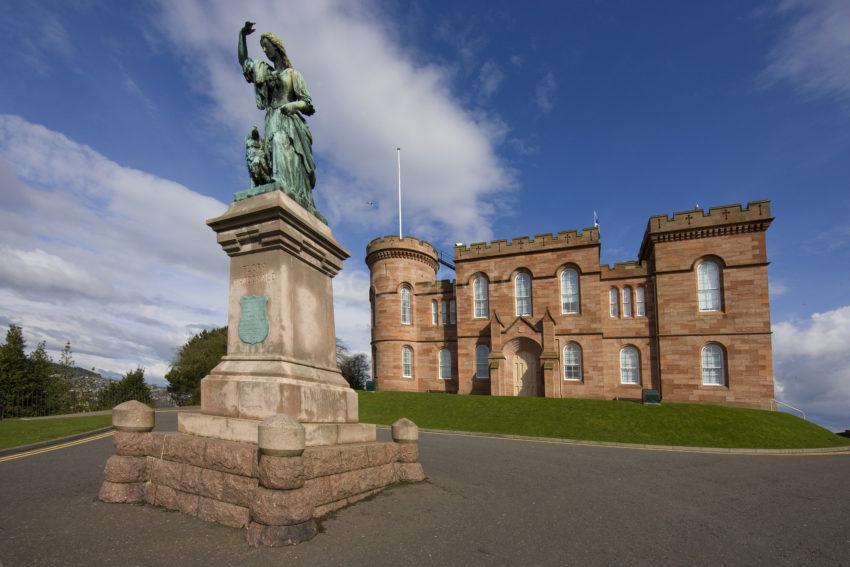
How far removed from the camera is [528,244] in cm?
3206

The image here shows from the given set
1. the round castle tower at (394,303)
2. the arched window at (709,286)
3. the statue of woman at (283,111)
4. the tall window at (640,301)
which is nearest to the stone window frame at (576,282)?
the tall window at (640,301)

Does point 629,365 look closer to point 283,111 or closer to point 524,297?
point 524,297

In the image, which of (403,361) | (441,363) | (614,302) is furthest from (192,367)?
(614,302)

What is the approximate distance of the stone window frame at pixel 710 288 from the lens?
27.0 m

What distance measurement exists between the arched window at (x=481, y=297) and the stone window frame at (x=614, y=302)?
820 centimetres

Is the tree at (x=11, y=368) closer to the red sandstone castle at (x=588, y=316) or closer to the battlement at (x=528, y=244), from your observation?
the red sandstone castle at (x=588, y=316)

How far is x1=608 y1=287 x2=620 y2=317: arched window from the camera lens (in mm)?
30094

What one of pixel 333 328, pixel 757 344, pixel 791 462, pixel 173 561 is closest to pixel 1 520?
pixel 173 561

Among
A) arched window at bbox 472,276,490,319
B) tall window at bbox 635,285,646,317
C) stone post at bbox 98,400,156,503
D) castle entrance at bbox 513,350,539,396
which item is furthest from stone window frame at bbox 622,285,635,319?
stone post at bbox 98,400,156,503

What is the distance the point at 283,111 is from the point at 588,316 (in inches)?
1025

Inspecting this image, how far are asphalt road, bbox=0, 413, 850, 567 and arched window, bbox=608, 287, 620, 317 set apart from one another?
20787mm

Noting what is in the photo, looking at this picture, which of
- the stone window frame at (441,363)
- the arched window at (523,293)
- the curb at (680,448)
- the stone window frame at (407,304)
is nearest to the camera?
the curb at (680,448)

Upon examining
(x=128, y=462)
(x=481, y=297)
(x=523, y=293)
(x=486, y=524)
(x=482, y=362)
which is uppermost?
(x=523, y=293)

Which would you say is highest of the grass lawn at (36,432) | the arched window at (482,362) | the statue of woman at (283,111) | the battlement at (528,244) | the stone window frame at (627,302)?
the battlement at (528,244)
